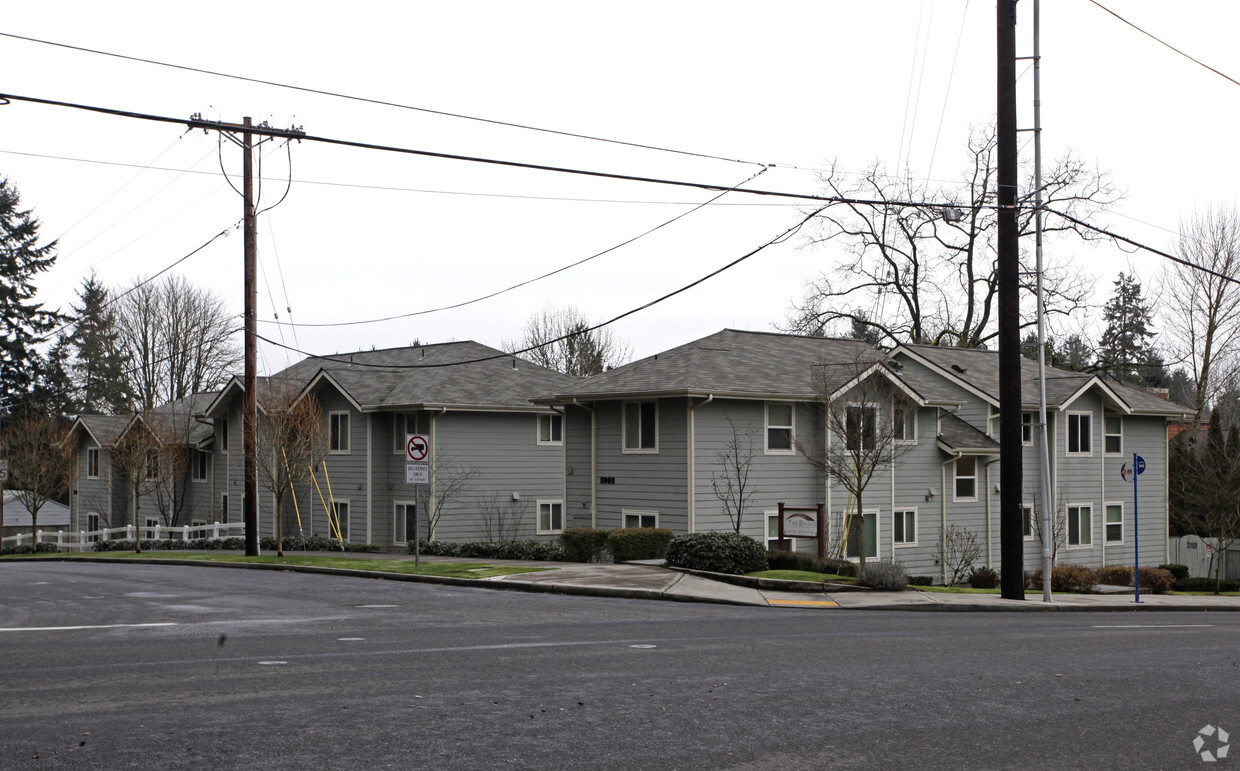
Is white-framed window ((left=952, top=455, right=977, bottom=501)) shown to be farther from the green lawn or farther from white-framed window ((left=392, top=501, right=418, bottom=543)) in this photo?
white-framed window ((left=392, top=501, right=418, bottom=543))

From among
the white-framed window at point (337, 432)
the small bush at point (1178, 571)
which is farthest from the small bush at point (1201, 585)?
the white-framed window at point (337, 432)

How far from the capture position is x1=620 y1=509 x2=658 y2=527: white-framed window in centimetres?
3062

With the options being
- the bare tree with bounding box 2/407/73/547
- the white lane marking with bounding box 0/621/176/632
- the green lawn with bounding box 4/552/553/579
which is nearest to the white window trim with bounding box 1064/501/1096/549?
the green lawn with bounding box 4/552/553/579

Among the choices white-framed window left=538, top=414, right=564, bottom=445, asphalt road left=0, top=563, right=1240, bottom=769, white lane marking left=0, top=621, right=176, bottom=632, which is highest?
white-framed window left=538, top=414, right=564, bottom=445

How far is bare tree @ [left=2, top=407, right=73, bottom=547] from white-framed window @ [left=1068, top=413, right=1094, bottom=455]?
40.7m

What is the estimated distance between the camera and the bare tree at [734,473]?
29.8 m

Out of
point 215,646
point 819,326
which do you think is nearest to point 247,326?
point 215,646

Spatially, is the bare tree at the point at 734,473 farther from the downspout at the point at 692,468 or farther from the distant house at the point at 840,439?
the downspout at the point at 692,468

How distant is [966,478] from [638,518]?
1141cm

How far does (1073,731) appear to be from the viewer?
Answer: 8.09m

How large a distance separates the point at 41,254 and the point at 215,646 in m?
62.7

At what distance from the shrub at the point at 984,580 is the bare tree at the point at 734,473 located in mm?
7414

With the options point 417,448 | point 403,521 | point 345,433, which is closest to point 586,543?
point 417,448

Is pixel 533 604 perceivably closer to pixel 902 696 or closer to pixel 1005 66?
pixel 902 696
